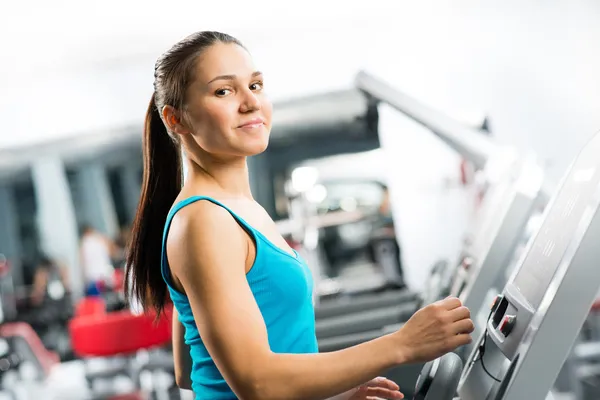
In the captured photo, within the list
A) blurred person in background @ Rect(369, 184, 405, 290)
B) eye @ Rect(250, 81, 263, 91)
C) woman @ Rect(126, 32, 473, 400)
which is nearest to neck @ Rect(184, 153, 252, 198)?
woman @ Rect(126, 32, 473, 400)

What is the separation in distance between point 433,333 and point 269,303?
0.76ft

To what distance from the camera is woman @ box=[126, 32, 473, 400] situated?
89 centimetres

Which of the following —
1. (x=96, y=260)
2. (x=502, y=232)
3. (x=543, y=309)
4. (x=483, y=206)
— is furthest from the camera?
(x=96, y=260)

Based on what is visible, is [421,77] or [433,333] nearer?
[433,333]

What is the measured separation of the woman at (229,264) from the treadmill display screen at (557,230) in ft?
0.45

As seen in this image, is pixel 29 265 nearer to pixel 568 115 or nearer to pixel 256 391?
pixel 568 115

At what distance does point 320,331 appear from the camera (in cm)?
353

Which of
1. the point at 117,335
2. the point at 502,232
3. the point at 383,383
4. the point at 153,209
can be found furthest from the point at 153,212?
the point at 117,335

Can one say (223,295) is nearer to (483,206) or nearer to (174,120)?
(174,120)

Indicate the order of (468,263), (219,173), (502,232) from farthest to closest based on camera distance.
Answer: (468,263) < (502,232) < (219,173)

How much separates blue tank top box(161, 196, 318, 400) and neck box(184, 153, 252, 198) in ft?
0.29

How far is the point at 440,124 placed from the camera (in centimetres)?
274

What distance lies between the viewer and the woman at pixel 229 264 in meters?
0.89

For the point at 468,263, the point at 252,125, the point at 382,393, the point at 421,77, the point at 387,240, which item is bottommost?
the point at 387,240
